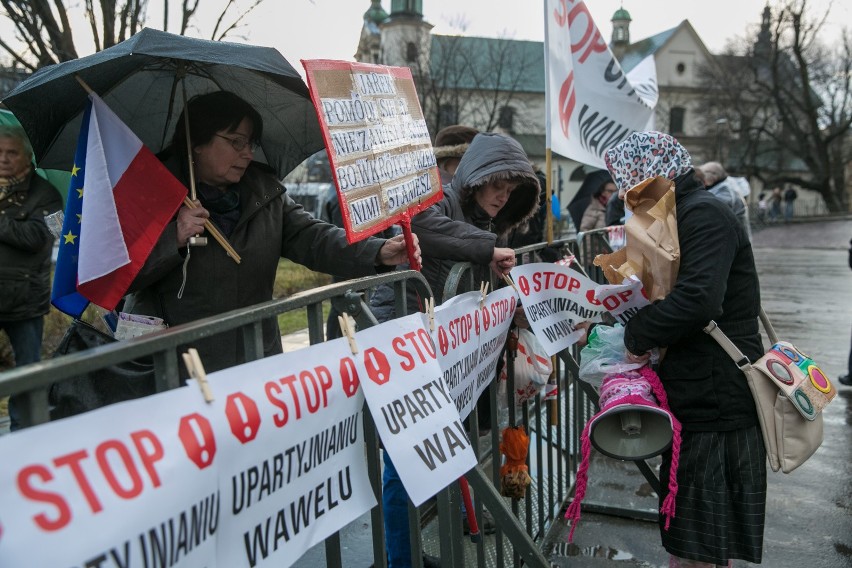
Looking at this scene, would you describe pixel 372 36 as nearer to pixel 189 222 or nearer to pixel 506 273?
pixel 506 273

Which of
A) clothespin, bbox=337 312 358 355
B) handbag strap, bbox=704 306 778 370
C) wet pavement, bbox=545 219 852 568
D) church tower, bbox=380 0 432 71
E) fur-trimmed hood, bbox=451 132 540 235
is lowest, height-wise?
wet pavement, bbox=545 219 852 568

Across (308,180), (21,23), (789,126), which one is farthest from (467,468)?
(789,126)

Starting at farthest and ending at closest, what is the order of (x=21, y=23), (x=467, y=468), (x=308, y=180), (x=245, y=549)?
1. (x=308, y=180)
2. (x=21, y=23)
3. (x=467, y=468)
4. (x=245, y=549)

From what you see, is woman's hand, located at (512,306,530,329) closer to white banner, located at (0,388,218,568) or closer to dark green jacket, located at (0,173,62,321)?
white banner, located at (0,388,218,568)

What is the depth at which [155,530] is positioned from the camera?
4.12 feet

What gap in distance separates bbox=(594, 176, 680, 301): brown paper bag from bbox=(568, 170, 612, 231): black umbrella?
16.7 feet

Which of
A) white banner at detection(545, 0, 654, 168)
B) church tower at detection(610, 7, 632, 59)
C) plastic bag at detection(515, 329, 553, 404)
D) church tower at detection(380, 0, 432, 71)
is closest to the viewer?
plastic bag at detection(515, 329, 553, 404)

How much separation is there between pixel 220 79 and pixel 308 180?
29940mm

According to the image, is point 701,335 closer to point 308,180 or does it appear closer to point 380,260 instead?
point 380,260

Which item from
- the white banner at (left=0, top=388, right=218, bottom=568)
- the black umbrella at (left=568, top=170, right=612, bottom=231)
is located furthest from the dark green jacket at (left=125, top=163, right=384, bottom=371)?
the black umbrella at (left=568, top=170, right=612, bottom=231)

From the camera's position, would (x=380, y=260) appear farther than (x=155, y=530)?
Yes

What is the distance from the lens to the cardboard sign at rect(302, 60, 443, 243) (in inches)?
92.6

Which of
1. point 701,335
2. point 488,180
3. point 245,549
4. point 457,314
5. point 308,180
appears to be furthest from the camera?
point 308,180

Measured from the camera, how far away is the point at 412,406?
209 cm
